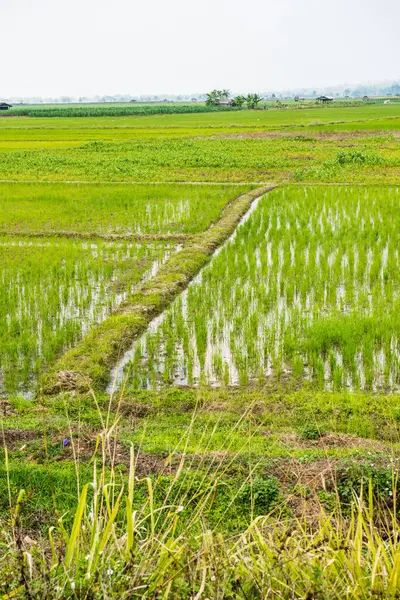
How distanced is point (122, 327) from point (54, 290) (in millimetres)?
1912

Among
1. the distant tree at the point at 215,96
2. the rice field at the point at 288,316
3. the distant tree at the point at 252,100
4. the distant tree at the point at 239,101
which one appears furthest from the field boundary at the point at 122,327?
the distant tree at the point at 215,96

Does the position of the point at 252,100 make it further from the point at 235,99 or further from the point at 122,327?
the point at 122,327

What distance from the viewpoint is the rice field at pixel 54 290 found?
671 cm

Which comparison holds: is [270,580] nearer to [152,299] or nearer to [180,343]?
[180,343]

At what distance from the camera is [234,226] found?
13008 mm

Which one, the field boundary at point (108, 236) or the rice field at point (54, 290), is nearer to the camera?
the rice field at point (54, 290)

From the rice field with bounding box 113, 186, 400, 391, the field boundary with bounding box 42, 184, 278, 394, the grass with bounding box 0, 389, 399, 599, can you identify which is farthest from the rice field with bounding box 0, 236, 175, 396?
the grass with bounding box 0, 389, 399, 599

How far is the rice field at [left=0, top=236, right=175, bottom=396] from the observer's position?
6.71 metres

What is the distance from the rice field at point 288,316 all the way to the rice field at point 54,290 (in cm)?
82

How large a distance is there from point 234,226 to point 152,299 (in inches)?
205

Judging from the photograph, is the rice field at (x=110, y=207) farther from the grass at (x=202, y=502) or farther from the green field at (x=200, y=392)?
the grass at (x=202, y=502)

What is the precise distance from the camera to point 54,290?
8688 mm

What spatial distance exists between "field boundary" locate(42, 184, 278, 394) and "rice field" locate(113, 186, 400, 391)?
18cm

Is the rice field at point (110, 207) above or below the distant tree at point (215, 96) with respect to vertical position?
below
